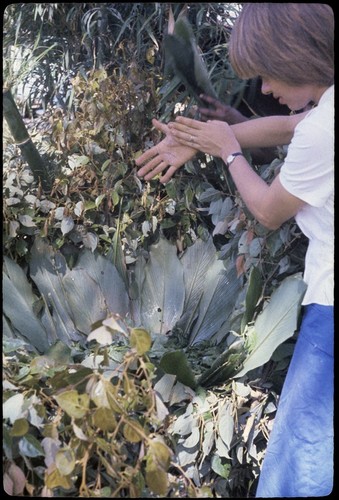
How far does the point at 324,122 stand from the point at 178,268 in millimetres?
648

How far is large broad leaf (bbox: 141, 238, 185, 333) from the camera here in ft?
5.86

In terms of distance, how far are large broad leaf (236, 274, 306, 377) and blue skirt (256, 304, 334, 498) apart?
0.03 metres

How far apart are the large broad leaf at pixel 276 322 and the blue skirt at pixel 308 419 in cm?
3

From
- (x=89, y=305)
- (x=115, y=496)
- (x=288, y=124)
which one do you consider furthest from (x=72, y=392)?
(x=288, y=124)

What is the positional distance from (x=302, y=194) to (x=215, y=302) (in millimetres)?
557

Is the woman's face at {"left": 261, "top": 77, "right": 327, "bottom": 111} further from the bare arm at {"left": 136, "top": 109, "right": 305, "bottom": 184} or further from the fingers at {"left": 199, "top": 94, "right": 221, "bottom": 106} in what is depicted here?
the fingers at {"left": 199, "top": 94, "right": 221, "bottom": 106}

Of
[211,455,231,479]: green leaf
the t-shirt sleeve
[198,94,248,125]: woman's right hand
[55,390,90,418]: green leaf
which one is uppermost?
[198,94,248,125]: woman's right hand

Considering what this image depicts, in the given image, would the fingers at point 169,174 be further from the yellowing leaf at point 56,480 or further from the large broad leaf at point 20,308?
the yellowing leaf at point 56,480

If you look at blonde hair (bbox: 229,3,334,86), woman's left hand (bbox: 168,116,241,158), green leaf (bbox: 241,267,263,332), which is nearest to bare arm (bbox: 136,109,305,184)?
woman's left hand (bbox: 168,116,241,158)

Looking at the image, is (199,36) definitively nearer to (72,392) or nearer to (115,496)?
(72,392)

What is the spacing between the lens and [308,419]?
137 cm

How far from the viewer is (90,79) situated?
5.82 ft

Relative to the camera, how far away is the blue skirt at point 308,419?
4.46 feet

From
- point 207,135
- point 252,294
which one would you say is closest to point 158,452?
point 252,294
